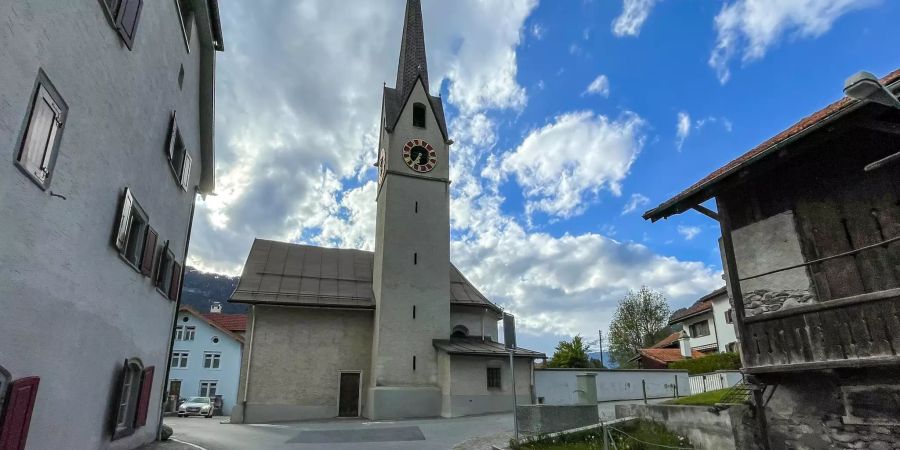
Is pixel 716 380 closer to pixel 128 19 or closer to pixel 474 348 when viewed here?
pixel 474 348

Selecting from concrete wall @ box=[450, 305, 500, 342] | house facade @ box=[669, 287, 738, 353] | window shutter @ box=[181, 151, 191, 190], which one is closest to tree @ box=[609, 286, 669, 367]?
house facade @ box=[669, 287, 738, 353]

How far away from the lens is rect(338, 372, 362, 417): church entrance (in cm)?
2280

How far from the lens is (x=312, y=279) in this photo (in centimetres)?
2586

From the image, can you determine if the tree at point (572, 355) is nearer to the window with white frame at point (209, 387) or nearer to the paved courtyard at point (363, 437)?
the paved courtyard at point (363, 437)

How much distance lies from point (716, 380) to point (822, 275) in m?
16.2

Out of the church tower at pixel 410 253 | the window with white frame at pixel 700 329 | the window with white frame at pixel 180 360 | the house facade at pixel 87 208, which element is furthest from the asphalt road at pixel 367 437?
the window with white frame at pixel 180 360

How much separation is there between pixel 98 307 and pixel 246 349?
A: 15.1 meters

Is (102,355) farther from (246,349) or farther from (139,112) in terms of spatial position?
(246,349)

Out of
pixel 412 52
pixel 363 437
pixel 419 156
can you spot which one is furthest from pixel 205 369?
pixel 363 437

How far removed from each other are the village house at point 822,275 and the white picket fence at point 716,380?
540 inches

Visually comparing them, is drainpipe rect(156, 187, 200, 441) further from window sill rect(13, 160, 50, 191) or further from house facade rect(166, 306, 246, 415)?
house facade rect(166, 306, 246, 415)

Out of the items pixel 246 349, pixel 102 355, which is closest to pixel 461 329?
pixel 246 349

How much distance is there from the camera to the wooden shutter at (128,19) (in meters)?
7.62

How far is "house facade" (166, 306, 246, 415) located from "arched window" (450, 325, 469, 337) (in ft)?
76.6
